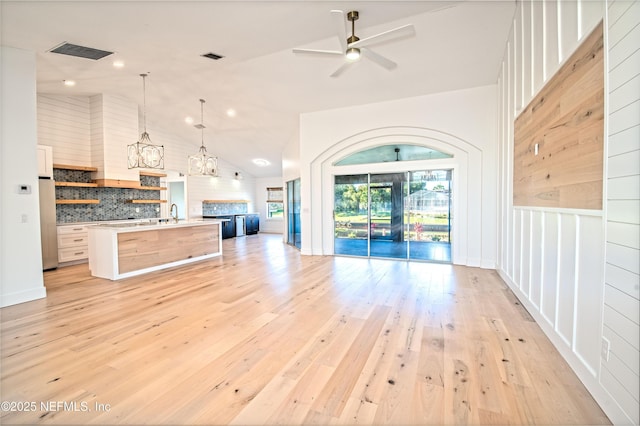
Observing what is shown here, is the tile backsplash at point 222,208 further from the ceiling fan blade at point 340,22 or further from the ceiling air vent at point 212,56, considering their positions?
the ceiling fan blade at point 340,22

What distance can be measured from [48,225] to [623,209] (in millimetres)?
8304

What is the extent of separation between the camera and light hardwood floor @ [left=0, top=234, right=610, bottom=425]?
1769 mm

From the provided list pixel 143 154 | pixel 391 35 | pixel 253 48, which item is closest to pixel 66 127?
pixel 143 154

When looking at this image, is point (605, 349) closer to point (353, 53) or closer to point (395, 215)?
point (353, 53)

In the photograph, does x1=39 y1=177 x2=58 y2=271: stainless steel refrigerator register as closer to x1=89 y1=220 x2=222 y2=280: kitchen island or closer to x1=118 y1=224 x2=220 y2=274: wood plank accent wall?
x1=89 y1=220 x2=222 y2=280: kitchen island

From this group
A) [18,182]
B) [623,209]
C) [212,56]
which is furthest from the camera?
[212,56]

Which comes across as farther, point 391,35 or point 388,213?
point 388,213

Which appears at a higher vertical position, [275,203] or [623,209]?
[275,203]

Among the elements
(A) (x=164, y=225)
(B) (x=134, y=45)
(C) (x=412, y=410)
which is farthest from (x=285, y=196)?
(C) (x=412, y=410)

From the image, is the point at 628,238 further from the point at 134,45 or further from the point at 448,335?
the point at 134,45

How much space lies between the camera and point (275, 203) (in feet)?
43.1

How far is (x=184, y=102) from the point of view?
24.7 ft

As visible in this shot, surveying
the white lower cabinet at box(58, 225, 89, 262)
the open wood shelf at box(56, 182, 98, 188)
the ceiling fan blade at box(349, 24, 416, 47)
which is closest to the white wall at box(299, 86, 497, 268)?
the ceiling fan blade at box(349, 24, 416, 47)

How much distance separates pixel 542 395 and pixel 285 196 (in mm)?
8734
